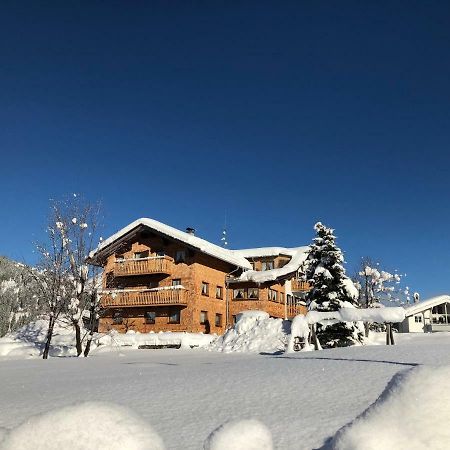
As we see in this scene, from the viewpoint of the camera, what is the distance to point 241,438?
2566mm

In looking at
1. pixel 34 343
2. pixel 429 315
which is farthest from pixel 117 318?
pixel 429 315

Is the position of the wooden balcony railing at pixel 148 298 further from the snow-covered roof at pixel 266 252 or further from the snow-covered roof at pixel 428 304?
the snow-covered roof at pixel 428 304

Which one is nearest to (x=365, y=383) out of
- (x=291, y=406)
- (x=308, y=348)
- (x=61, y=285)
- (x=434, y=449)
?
(x=291, y=406)

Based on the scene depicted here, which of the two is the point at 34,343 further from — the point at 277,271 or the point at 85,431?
the point at 85,431

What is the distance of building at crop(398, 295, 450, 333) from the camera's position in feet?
159

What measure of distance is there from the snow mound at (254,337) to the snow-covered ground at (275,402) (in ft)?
47.6

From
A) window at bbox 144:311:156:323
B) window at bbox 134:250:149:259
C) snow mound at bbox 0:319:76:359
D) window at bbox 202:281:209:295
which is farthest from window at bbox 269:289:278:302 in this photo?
snow mound at bbox 0:319:76:359

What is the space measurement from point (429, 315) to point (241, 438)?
5238 cm

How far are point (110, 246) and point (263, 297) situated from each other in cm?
1225

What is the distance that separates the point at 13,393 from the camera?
294 inches

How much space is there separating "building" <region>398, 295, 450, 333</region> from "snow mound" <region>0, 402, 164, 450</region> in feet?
157

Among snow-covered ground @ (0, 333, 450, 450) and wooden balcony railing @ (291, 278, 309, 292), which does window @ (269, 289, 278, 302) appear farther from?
snow-covered ground @ (0, 333, 450, 450)

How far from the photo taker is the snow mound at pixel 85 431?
2.40 m

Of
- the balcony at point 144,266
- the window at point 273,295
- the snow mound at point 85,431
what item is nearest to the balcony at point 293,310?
the window at point 273,295
